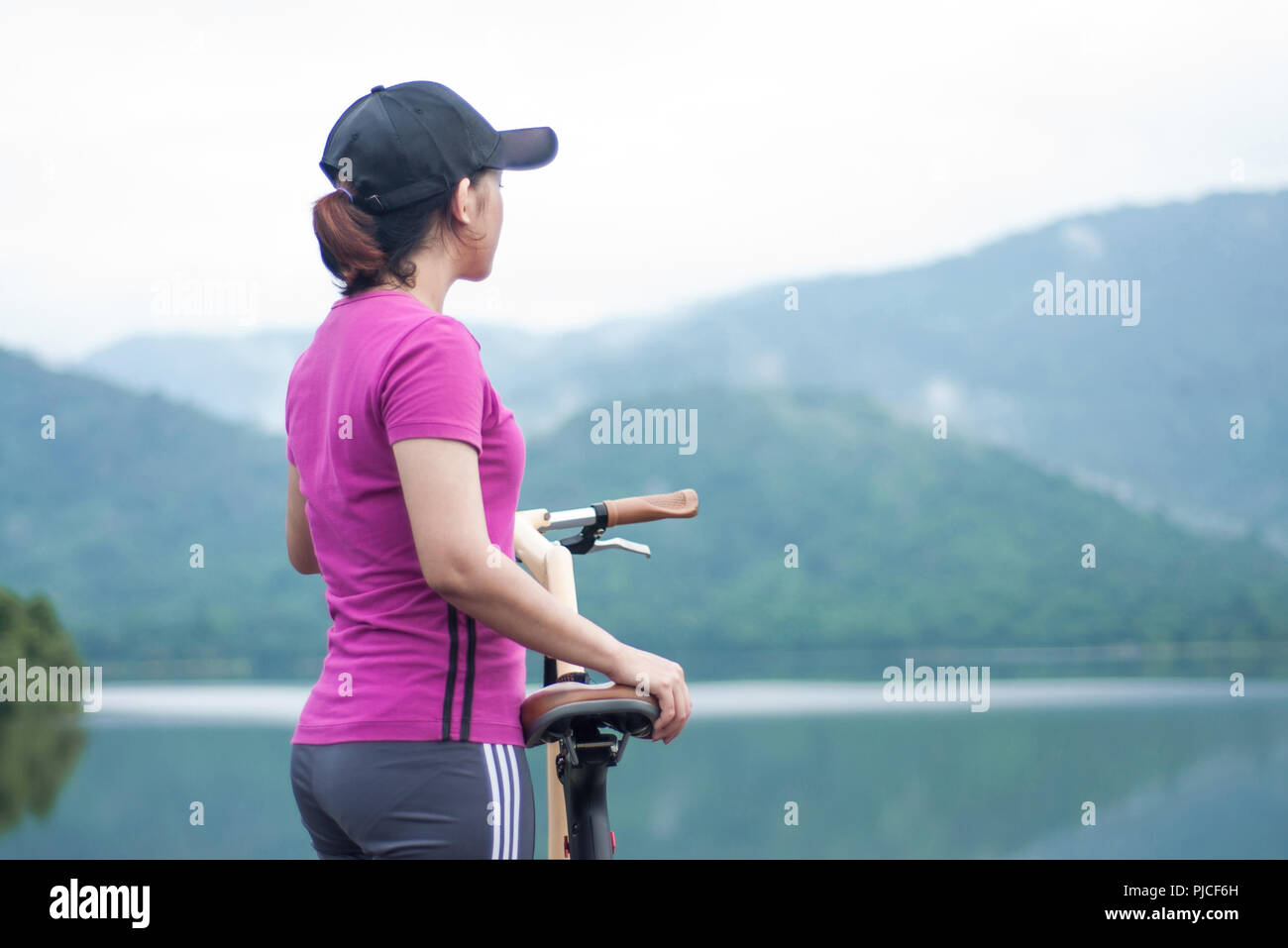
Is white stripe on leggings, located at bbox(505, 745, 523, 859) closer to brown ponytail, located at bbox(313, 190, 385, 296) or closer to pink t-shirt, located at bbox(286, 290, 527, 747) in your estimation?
pink t-shirt, located at bbox(286, 290, 527, 747)

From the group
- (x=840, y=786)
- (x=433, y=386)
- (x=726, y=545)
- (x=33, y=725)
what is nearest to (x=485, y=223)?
(x=433, y=386)

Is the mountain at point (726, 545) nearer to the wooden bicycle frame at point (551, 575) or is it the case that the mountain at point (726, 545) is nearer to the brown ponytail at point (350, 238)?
the wooden bicycle frame at point (551, 575)

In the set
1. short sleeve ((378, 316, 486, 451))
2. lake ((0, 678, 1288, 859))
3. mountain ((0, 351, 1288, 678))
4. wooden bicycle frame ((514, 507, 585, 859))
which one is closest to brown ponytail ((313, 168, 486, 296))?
short sleeve ((378, 316, 486, 451))

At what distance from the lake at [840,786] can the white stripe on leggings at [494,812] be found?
393cm

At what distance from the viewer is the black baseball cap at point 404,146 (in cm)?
111

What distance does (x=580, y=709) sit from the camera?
112 centimetres

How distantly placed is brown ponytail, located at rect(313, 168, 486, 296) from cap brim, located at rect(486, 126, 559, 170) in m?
0.07

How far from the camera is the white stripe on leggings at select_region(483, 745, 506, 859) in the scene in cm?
104

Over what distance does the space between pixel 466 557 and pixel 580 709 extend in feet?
0.64

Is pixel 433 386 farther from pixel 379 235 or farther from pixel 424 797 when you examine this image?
pixel 424 797

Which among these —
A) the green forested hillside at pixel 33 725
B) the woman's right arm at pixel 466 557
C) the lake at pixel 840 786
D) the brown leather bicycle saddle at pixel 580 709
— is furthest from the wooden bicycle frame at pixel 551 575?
the green forested hillside at pixel 33 725

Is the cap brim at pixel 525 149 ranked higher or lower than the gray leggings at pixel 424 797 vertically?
higher
